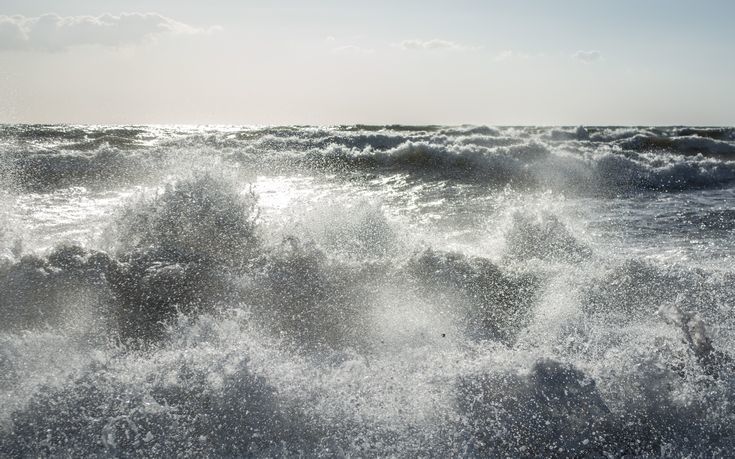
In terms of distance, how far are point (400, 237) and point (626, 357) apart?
3.07 metres

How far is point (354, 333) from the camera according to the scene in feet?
11.9

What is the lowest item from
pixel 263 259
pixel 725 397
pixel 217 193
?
pixel 725 397

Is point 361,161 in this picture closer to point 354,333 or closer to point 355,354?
point 354,333

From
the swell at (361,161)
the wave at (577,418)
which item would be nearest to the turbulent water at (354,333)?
the wave at (577,418)

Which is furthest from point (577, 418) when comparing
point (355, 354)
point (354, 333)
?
point (354, 333)

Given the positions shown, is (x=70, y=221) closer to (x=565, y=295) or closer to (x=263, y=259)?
(x=263, y=259)

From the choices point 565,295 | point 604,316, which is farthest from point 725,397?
point 565,295

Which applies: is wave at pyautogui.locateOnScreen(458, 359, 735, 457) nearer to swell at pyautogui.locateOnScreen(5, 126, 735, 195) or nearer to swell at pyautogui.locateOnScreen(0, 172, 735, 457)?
swell at pyautogui.locateOnScreen(0, 172, 735, 457)

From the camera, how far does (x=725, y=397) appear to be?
285 centimetres

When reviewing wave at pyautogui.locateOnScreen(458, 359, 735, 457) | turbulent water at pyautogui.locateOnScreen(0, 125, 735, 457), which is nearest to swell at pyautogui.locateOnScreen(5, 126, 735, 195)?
turbulent water at pyautogui.locateOnScreen(0, 125, 735, 457)

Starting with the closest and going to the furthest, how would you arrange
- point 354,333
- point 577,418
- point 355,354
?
point 577,418 → point 355,354 → point 354,333

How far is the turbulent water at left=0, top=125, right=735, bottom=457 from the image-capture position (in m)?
2.60

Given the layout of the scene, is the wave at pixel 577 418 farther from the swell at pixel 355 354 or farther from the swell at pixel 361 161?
the swell at pixel 361 161

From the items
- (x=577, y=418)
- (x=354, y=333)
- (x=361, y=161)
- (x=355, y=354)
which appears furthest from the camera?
(x=361, y=161)
